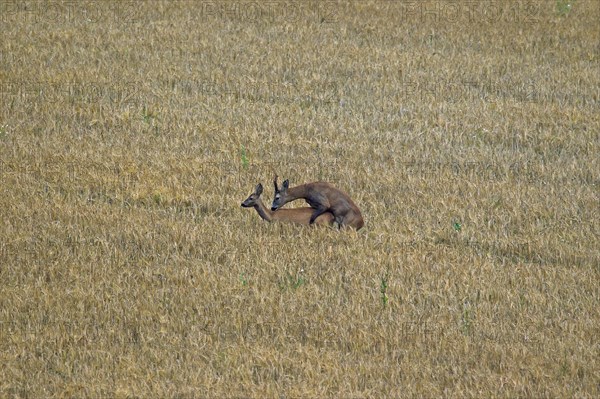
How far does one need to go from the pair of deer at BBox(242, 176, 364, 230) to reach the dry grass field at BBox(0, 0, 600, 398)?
21cm

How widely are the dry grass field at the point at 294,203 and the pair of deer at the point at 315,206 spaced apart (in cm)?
21

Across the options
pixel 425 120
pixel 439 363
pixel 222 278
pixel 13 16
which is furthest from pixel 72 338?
pixel 13 16

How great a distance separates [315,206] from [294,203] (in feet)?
5.01

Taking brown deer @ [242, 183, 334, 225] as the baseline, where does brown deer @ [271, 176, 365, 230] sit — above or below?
above

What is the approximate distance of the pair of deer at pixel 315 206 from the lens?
11094 mm

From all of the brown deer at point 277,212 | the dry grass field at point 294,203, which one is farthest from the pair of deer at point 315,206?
the dry grass field at point 294,203

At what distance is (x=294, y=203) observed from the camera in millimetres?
12734

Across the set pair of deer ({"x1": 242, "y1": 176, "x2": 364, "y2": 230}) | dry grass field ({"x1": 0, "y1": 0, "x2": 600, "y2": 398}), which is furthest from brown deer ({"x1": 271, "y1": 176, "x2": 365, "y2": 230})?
dry grass field ({"x1": 0, "y1": 0, "x2": 600, "y2": 398})

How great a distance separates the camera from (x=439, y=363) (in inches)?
322

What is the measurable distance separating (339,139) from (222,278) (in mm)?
5548

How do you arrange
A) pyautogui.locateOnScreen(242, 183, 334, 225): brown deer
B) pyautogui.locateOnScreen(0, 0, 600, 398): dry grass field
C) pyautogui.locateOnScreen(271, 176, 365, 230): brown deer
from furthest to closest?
pyautogui.locateOnScreen(242, 183, 334, 225): brown deer → pyautogui.locateOnScreen(271, 176, 365, 230): brown deer → pyautogui.locateOnScreen(0, 0, 600, 398): dry grass field

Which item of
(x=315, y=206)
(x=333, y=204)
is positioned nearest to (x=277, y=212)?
(x=315, y=206)

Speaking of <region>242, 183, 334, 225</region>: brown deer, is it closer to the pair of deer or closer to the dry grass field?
the pair of deer

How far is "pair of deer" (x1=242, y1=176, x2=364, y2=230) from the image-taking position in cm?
1109
